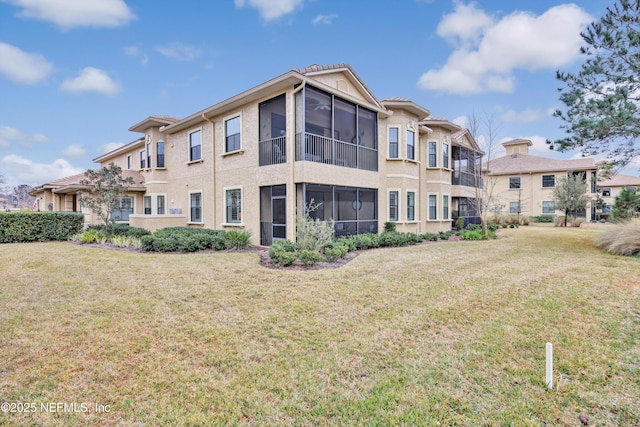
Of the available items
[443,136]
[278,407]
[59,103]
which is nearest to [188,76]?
[59,103]

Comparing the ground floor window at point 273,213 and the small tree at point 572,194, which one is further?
the small tree at point 572,194

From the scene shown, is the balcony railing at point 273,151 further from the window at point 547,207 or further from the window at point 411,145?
the window at point 547,207

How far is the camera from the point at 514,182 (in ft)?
122

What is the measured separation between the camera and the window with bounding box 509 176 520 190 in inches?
1456

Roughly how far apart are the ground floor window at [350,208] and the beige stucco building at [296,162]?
0.18ft

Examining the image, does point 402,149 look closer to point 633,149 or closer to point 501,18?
point 501,18

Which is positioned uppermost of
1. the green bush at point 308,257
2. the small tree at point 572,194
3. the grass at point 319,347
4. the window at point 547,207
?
the small tree at point 572,194

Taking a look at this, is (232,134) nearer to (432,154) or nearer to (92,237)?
(92,237)

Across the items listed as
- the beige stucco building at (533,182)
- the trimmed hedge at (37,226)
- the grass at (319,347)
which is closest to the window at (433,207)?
the grass at (319,347)

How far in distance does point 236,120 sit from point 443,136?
13.1 m

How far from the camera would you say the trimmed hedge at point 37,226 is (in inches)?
555

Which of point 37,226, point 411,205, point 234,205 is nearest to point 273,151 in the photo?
point 234,205

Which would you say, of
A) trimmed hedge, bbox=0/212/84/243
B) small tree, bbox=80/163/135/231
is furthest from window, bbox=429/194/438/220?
trimmed hedge, bbox=0/212/84/243

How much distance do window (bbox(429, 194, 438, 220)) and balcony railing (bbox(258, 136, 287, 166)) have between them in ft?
36.3
